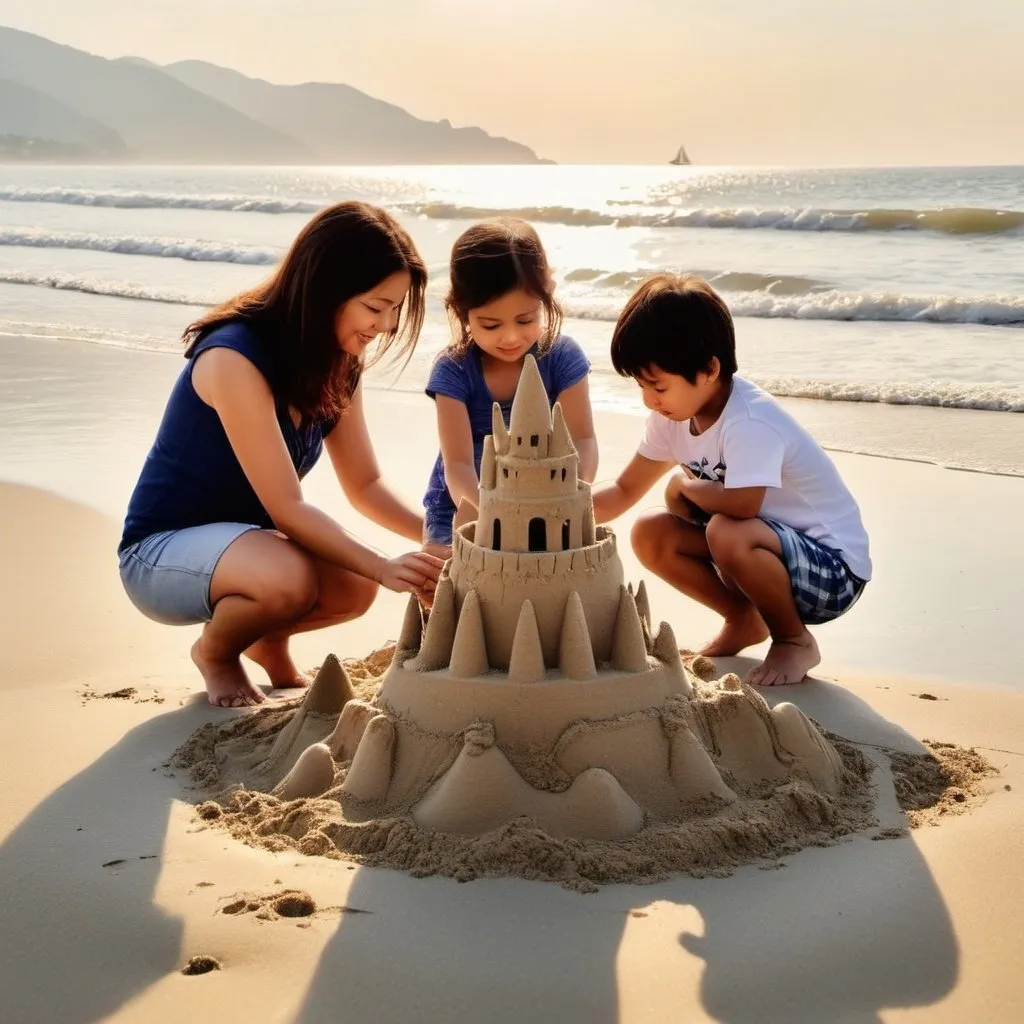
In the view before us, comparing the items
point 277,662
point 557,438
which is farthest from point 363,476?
point 557,438

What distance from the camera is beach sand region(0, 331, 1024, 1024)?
2227 millimetres

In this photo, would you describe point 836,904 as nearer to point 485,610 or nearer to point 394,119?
point 485,610

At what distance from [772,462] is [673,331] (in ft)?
1.71

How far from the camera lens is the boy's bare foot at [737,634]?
4.31 meters

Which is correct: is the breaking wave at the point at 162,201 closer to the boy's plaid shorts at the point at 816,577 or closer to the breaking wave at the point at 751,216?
the breaking wave at the point at 751,216

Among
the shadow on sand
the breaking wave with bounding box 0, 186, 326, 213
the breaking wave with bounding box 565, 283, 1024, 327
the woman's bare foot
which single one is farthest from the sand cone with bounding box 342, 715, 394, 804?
the breaking wave with bounding box 0, 186, 326, 213

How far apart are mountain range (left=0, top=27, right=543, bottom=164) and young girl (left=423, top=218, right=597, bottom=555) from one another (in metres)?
137

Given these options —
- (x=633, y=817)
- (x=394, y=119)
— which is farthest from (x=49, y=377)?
(x=394, y=119)

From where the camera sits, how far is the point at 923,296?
12.6m

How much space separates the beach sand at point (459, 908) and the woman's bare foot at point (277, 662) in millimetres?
287

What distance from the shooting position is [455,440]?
431cm

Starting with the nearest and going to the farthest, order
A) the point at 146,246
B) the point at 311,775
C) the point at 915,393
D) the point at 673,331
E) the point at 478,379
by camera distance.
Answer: the point at 311,775 → the point at 673,331 → the point at 478,379 → the point at 915,393 → the point at 146,246

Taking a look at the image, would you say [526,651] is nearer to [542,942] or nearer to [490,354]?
[542,942]

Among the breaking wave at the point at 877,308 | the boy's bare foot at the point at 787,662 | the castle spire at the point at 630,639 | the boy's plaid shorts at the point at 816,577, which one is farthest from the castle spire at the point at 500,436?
the breaking wave at the point at 877,308
